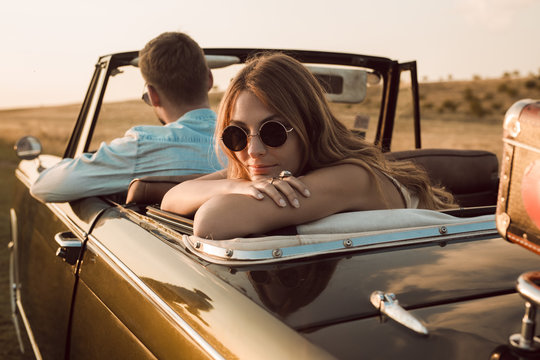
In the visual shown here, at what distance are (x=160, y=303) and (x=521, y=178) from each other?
3.23 feet

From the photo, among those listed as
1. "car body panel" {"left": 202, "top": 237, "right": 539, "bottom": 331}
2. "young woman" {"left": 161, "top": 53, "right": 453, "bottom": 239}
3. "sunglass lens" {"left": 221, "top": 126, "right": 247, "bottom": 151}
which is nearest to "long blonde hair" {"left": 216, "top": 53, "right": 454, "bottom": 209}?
"young woman" {"left": 161, "top": 53, "right": 453, "bottom": 239}

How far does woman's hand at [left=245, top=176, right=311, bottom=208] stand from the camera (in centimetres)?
165

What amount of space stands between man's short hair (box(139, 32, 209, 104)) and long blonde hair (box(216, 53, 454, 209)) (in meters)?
1.01

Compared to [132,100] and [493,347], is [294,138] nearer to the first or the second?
[493,347]

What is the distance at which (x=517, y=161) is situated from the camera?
2.87 ft

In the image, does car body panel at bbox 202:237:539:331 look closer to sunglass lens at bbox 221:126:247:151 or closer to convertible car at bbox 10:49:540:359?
convertible car at bbox 10:49:540:359

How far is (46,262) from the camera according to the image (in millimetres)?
2740

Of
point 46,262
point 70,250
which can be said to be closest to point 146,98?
point 46,262

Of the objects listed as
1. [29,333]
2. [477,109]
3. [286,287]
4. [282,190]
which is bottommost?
[477,109]

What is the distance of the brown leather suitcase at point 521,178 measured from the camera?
0.83 metres

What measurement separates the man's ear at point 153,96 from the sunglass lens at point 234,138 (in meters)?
1.35

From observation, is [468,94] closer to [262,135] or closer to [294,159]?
[294,159]

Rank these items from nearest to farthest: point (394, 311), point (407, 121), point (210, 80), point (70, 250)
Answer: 1. point (394, 311)
2. point (70, 250)
3. point (210, 80)
4. point (407, 121)

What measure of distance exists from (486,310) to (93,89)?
270 centimetres
